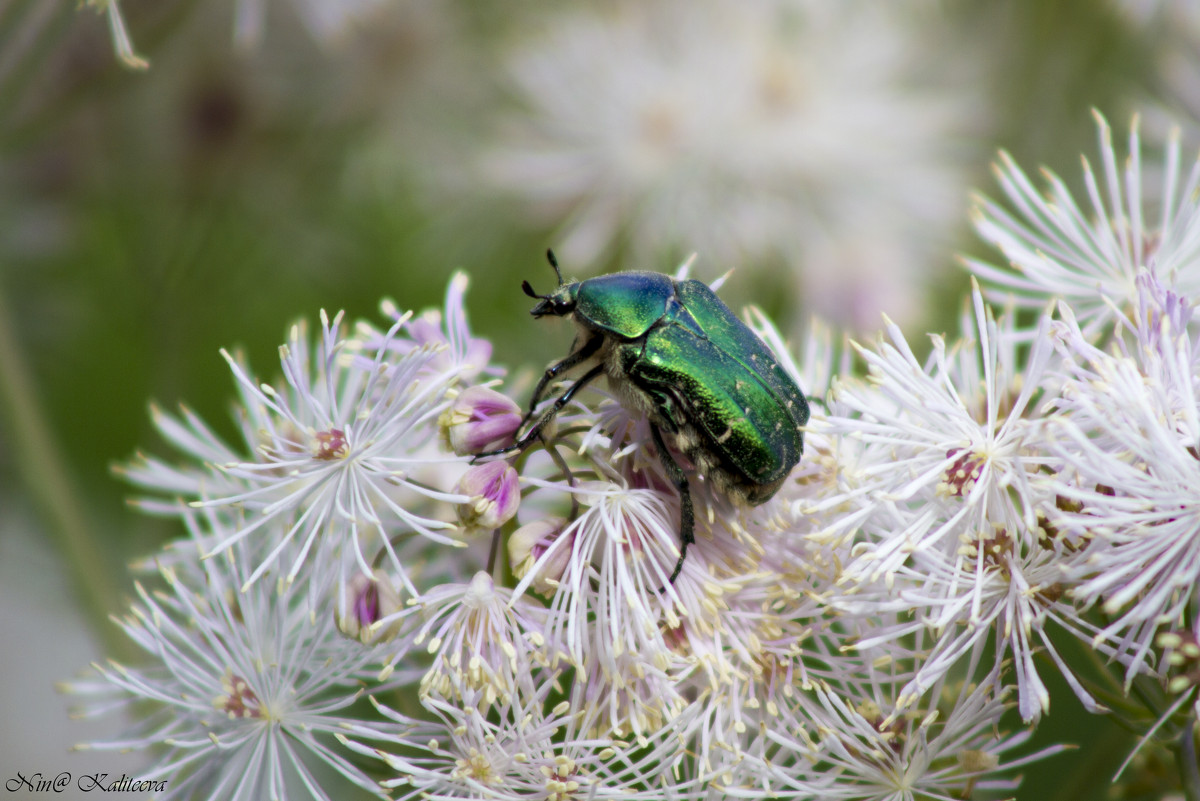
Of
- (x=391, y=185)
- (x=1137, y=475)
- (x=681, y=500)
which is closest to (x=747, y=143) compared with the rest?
(x=391, y=185)

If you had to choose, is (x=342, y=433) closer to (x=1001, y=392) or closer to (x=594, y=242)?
(x=1001, y=392)

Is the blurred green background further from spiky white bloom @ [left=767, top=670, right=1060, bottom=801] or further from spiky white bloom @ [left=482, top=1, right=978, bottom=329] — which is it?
spiky white bloom @ [left=767, top=670, right=1060, bottom=801]

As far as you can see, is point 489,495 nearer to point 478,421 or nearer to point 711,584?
point 478,421

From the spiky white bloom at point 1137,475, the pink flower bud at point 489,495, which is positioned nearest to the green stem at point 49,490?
the pink flower bud at point 489,495

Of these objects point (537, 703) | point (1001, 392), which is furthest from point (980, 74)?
point (537, 703)

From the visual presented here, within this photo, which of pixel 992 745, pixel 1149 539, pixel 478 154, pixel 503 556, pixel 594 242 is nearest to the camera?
pixel 1149 539

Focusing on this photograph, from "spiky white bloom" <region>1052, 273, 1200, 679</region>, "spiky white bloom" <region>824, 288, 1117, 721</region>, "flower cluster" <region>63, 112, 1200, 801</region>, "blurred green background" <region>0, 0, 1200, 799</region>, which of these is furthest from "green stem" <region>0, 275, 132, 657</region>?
"spiky white bloom" <region>1052, 273, 1200, 679</region>

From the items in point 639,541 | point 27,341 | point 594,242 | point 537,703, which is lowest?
point 537,703
